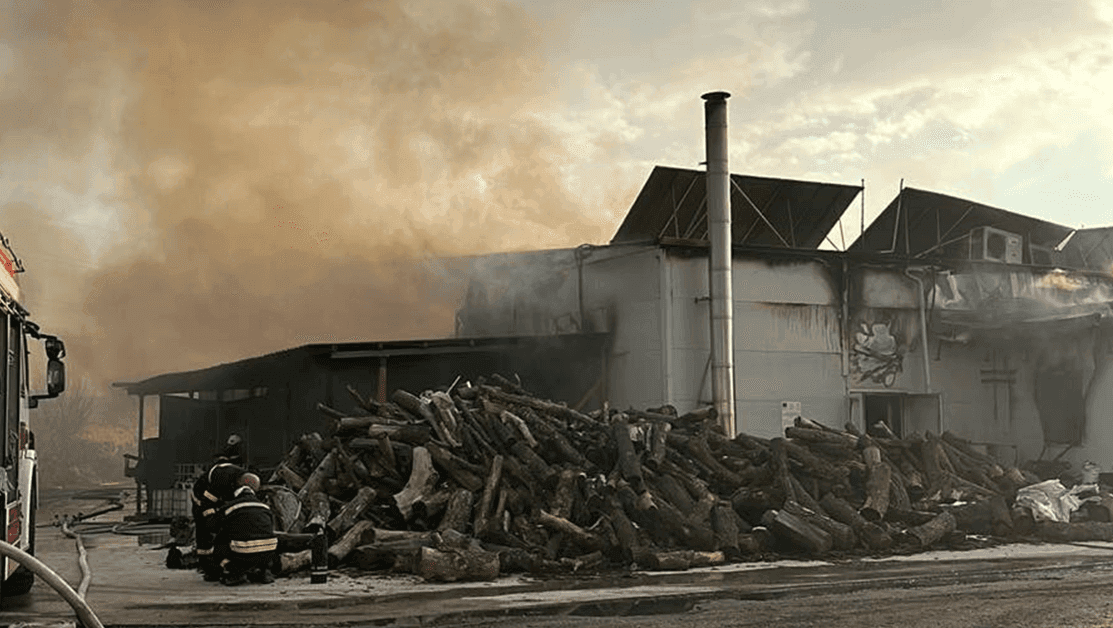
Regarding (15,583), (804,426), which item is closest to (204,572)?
(15,583)

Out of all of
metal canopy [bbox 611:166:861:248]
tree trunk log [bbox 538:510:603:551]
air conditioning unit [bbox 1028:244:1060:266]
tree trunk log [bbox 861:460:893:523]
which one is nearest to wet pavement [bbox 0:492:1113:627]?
tree trunk log [bbox 538:510:603:551]

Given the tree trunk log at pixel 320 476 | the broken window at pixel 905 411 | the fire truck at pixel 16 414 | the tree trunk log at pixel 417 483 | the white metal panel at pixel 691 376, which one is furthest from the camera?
the broken window at pixel 905 411

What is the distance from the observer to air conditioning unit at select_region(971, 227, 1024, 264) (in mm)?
28234

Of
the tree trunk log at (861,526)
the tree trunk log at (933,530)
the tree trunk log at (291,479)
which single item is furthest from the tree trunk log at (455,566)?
the tree trunk log at (933,530)

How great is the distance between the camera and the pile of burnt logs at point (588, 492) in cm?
1358

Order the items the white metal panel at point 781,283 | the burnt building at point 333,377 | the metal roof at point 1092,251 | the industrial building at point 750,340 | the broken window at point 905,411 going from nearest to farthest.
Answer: the burnt building at point 333,377 → the industrial building at point 750,340 → the white metal panel at point 781,283 → the broken window at point 905,411 → the metal roof at point 1092,251

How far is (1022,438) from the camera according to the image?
26500 millimetres

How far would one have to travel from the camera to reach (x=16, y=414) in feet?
29.5

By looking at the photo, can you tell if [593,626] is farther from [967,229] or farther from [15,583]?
[967,229]

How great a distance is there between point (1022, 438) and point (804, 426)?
10.5m

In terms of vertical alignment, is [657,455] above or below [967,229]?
below

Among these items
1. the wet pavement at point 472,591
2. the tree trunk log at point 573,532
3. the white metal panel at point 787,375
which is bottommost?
the wet pavement at point 472,591

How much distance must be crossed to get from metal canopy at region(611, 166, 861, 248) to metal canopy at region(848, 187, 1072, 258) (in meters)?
2.58

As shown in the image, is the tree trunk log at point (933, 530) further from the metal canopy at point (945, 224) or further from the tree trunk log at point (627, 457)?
the metal canopy at point (945, 224)
